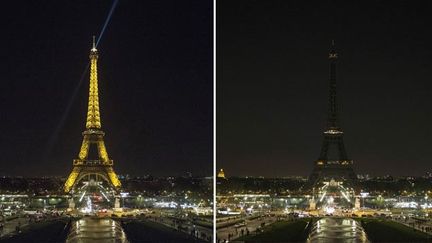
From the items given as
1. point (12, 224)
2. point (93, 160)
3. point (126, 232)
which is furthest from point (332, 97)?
point (93, 160)

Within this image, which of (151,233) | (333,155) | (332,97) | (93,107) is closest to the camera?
(332,97)

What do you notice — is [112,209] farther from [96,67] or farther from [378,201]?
[378,201]

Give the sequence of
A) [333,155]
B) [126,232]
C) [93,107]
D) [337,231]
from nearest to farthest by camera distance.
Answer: [337,231], [126,232], [93,107], [333,155]

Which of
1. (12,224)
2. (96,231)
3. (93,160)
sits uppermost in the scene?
(93,160)

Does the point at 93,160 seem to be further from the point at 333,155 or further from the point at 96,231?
the point at 333,155

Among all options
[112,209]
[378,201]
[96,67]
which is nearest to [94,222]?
[112,209]

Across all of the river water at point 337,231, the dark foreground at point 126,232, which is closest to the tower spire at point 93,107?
the dark foreground at point 126,232

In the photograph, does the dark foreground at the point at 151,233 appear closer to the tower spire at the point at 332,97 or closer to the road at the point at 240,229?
the road at the point at 240,229

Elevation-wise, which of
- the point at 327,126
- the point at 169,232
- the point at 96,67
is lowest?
the point at 169,232
